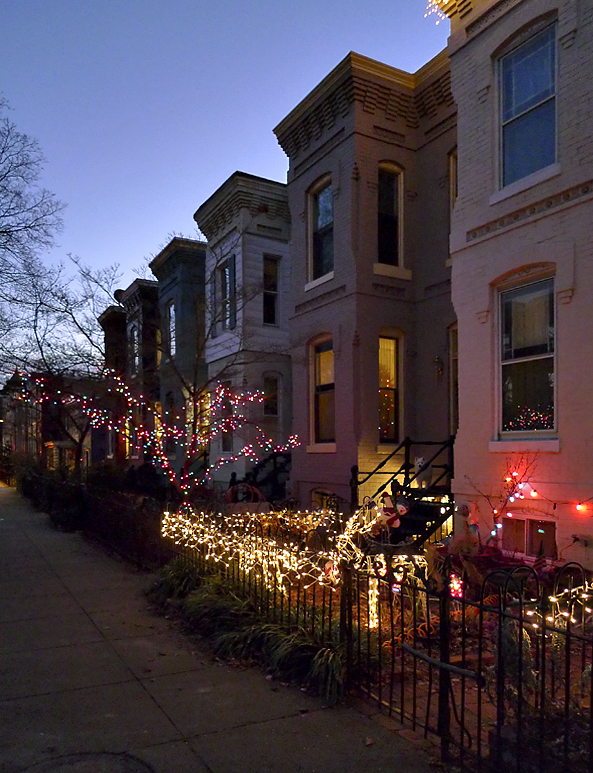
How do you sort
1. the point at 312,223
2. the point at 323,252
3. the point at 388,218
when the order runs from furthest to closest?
the point at 312,223 < the point at 323,252 < the point at 388,218

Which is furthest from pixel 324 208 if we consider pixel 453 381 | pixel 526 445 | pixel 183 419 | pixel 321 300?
pixel 526 445

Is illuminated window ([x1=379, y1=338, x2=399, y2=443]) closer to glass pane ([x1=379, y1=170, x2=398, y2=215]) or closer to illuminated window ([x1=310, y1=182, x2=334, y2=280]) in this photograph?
illuminated window ([x1=310, y1=182, x2=334, y2=280])

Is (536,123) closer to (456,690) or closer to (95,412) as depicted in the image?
(456,690)

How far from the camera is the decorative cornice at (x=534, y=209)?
25.6 ft

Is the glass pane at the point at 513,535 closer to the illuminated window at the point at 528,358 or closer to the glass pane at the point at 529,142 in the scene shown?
the illuminated window at the point at 528,358

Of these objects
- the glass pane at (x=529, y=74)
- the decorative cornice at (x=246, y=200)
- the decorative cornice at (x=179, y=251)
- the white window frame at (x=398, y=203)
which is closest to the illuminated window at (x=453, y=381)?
the white window frame at (x=398, y=203)

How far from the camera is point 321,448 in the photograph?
1386 cm

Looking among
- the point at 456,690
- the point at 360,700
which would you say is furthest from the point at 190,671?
the point at 456,690

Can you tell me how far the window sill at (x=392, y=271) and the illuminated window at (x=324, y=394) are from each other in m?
1.84

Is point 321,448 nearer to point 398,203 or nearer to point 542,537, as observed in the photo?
point 398,203

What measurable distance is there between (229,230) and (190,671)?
14.1 m

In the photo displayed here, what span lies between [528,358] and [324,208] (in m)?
7.16

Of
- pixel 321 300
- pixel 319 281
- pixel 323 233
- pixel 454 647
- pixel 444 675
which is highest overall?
pixel 323 233

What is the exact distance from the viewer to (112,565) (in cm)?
1091
